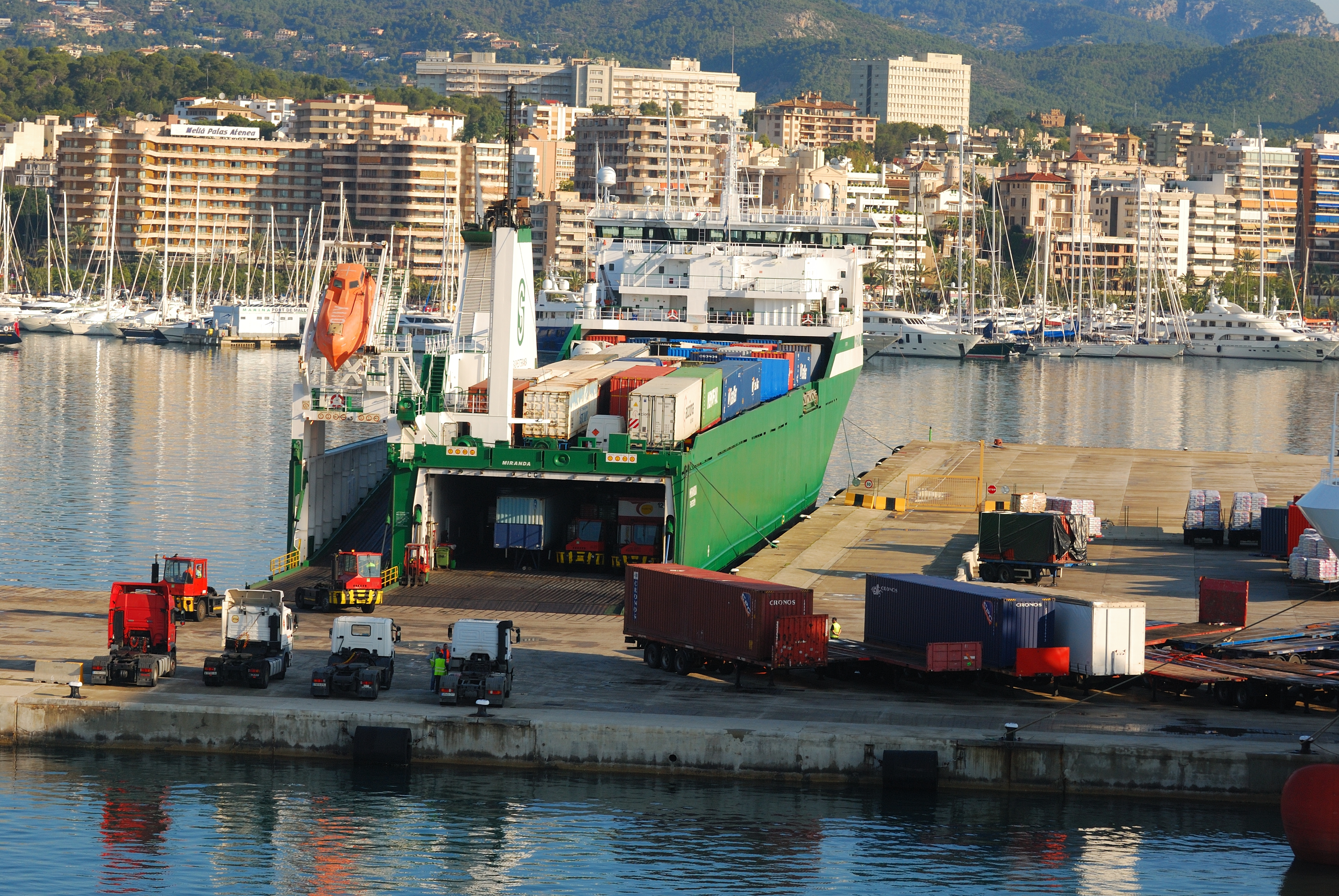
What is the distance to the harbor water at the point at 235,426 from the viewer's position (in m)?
54.7

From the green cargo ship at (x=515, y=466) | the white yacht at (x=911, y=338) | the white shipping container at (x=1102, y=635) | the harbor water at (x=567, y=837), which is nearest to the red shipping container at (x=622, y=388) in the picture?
the green cargo ship at (x=515, y=466)

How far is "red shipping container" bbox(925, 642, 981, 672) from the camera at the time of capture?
31.1 metres

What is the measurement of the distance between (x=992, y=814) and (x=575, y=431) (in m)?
16.5

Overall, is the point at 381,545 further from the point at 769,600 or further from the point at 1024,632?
the point at 1024,632

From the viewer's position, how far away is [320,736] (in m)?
29.0

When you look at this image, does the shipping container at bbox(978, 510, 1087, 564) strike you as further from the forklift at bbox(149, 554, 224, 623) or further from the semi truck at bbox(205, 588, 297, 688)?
the semi truck at bbox(205, 588, 297, 688)

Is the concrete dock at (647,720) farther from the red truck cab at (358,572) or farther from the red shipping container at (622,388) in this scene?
the red shipping container at (622,388)

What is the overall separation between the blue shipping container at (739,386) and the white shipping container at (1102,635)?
50.8 ft

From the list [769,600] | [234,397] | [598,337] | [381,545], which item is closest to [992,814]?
[769,600]

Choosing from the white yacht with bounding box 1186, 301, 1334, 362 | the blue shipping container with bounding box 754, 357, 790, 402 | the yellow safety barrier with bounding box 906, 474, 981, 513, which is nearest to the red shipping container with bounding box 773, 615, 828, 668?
the blue shipping container with bounding box 754, 357, 790, 402

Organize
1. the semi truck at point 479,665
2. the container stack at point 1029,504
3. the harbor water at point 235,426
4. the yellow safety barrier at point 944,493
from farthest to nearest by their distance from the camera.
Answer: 1. the yellow safety barrier at point 944,493
2. the harbor water at point 235,426
3. the container stack at point 1029,504
4. the semi truck at point 479,665

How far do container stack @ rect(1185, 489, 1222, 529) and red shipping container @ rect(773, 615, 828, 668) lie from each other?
891 inches

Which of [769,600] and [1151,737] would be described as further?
[769,600]

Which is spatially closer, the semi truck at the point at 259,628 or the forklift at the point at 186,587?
the semi truck at the point at 259,628
